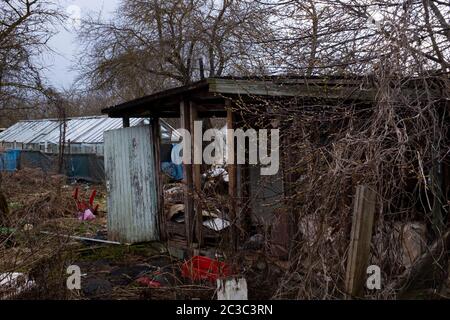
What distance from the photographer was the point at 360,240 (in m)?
4.19

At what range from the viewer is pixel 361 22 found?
6.49 m

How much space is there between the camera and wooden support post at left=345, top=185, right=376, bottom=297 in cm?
415

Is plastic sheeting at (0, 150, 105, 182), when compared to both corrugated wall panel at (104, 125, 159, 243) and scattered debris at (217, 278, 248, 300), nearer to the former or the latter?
corrugated wall panel at (104, 125, 159, 243)

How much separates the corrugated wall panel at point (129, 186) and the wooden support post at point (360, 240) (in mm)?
6374

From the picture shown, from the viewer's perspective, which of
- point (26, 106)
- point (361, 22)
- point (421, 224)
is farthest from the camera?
point (26, 106)

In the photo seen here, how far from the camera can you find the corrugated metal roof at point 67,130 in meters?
24.2

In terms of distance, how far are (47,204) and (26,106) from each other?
10.0 metres

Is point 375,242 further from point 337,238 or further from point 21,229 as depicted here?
point 21,229

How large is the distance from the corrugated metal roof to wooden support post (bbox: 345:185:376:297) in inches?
730

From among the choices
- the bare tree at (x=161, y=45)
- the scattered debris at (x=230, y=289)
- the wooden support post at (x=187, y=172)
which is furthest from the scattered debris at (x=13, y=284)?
the bare tree at (x=161, y=45)
